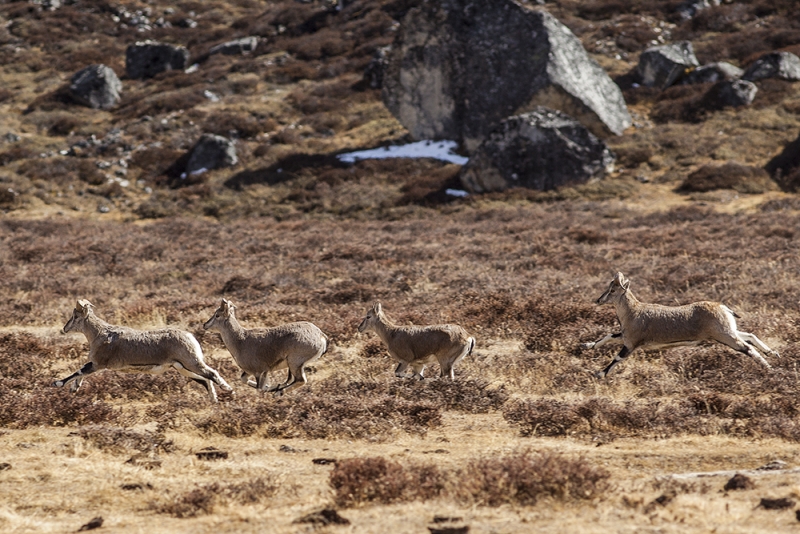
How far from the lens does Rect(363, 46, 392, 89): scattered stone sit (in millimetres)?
52562

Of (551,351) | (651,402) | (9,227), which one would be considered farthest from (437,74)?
(651,402)

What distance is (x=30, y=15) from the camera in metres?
74.1

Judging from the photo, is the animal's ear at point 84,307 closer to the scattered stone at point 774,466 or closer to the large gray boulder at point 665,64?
the scattered stone at point 774,466

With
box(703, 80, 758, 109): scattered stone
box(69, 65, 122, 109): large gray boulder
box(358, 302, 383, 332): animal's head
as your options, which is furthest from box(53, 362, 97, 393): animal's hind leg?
box(69, 65, 122, 109): large gray boulder

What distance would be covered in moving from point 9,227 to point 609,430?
29.0 meters

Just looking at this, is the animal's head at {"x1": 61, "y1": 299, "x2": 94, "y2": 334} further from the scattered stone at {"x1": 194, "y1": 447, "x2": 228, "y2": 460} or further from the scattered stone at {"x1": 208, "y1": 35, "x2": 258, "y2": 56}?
the scattered stone at {"x1": 208, "y1": 35, "x2": 258, "y2": 56}

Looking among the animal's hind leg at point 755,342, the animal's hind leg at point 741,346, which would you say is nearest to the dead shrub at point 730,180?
the animal's hind leg at point 755,342

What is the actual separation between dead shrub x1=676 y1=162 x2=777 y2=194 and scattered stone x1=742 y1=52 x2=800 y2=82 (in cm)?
1204

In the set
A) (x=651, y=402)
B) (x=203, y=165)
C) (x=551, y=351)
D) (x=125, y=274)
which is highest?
(x=651, y=402)

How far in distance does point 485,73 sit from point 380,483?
122ft

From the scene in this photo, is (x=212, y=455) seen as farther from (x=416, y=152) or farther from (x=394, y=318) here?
(x=416, y=152)

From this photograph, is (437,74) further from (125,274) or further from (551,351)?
(551,351)

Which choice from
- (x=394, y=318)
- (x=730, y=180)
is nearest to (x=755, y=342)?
(x=394, y=318)

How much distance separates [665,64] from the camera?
47.1m
